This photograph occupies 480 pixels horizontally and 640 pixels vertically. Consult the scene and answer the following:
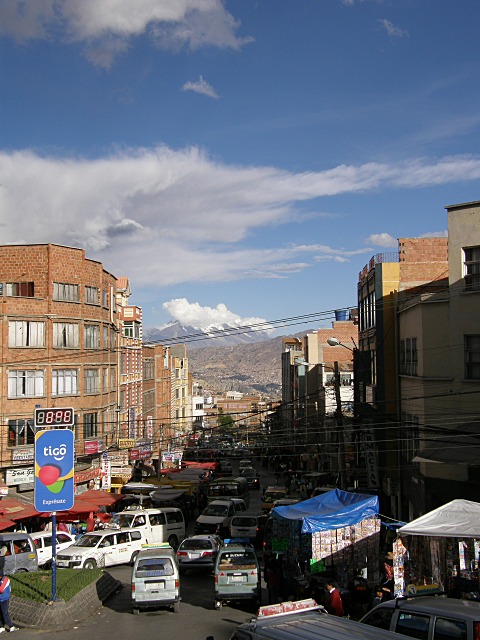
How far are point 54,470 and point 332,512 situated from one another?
803 centimetres

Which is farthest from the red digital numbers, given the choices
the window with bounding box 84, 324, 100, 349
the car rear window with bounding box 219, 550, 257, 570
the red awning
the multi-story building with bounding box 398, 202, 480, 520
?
the window with bounding box 84, 324, 100, 349

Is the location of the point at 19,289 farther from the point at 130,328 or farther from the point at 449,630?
the point at 449,630

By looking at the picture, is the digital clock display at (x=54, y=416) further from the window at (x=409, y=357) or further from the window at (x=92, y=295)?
the window at (x=92, y=295)

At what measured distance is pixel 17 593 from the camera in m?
19.9

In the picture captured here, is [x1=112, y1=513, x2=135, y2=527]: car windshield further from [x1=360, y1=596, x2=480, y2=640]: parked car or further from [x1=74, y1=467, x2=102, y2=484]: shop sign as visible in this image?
[x1=360, y1=596, x2=480, y2=640]: parked car

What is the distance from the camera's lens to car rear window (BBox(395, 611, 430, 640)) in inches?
432

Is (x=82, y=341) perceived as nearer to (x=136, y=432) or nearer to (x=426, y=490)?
(x=136, y=432)

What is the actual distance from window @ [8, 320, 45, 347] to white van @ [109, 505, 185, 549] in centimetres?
1575

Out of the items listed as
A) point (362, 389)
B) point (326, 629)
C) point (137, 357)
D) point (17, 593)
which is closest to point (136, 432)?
point (137, 357)

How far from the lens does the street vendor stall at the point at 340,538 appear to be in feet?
65.5

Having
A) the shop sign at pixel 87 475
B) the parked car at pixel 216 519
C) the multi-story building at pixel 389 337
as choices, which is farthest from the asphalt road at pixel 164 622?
the shop sign at pixel 87 475

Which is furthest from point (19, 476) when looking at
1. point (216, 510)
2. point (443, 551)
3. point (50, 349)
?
point (443, 551)

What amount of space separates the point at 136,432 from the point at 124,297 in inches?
615

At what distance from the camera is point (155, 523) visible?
103ft
